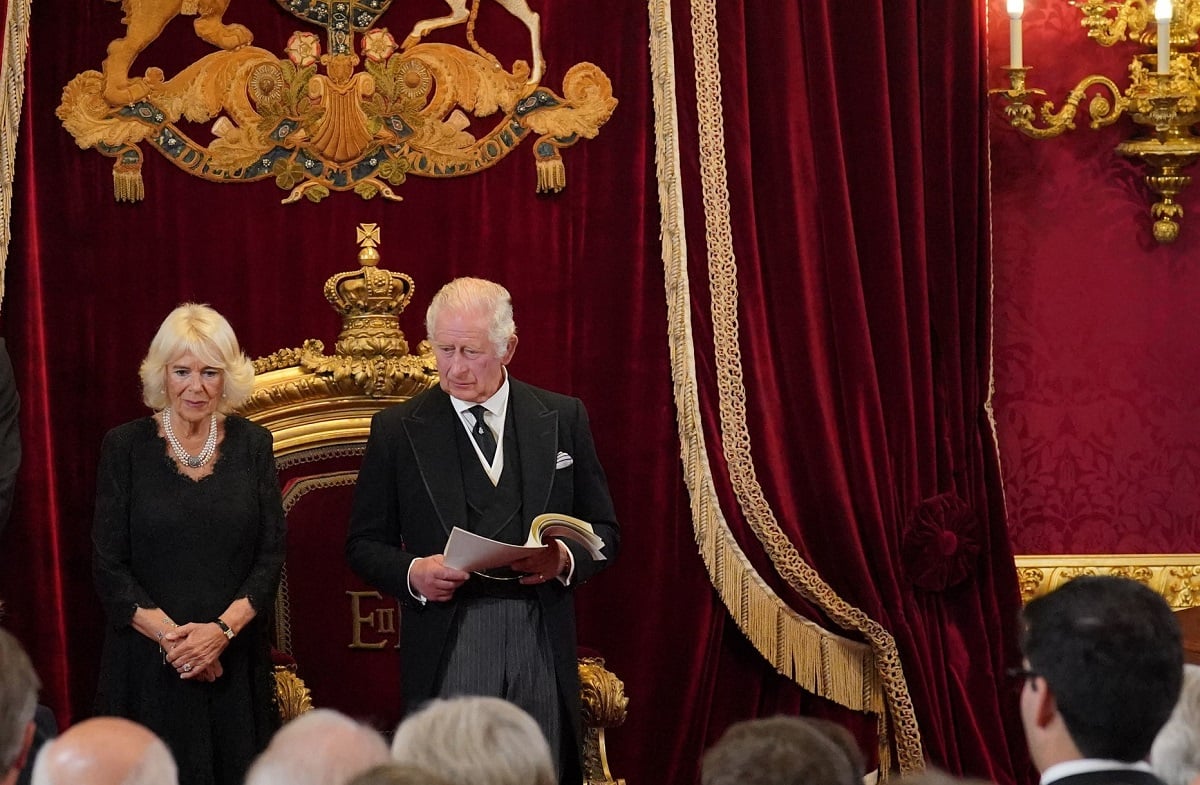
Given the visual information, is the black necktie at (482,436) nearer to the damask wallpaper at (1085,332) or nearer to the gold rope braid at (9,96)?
the gold rope braid at (9,96)

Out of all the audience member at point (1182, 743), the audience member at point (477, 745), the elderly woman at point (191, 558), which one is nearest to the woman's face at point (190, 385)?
the elderly woman at point (191, 558)

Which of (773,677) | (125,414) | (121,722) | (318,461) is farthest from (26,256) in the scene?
(121,722)

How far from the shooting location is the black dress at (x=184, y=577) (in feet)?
13.0

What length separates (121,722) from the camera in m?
2.25

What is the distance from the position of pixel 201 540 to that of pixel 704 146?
1741mm

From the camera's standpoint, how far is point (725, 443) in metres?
4.78

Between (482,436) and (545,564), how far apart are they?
343 millimetres

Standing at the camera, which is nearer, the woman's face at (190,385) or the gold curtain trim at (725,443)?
the woman's face at (190,385)

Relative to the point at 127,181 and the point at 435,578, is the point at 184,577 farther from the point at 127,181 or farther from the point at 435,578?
the point at 127,181

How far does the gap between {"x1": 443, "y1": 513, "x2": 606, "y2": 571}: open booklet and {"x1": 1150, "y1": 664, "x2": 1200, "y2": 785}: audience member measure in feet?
4.82

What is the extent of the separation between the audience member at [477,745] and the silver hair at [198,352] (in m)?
Result: 1.99

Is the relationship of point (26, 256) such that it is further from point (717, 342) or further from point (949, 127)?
point (949, 127)

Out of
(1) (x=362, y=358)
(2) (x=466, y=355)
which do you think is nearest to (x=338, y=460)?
(1) (x=362, y=358)

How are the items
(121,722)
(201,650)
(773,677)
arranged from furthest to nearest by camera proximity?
1. (773,677)
2. (201,650)
3. (121,722)
